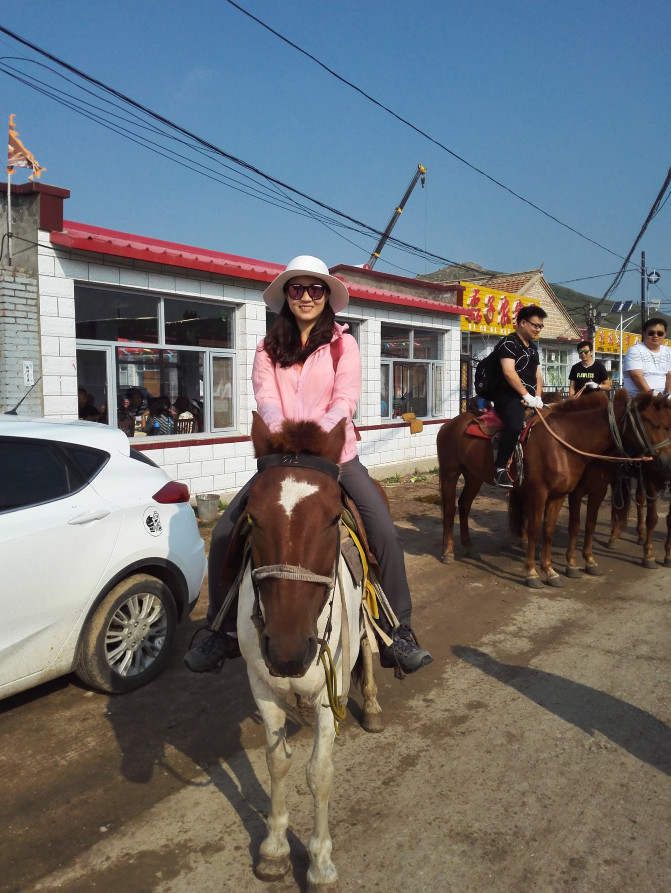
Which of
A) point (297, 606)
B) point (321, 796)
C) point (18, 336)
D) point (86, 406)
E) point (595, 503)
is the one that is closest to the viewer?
point (297, 606)

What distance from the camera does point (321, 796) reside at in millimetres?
2727

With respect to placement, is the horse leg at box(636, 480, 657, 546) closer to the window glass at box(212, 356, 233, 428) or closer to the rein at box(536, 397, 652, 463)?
the rein at box(536, 397, 652, 463)

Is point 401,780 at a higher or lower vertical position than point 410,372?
lower

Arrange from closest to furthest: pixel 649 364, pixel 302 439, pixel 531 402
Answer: pixel 302 439, pixel 531 402, pixel 649 364

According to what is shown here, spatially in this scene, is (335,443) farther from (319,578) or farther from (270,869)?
(270,869)

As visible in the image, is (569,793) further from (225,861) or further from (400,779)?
(225,861)

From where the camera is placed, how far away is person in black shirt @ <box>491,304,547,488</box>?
7.20 m

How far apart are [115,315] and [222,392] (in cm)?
237

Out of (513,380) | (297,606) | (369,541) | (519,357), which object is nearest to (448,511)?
(513,380)

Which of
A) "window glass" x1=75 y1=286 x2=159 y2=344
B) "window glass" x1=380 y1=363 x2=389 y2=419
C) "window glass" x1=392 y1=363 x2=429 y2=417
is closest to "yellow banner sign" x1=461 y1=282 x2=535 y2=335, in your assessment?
"window glass" x1=392 y1=363 x2=429 y2=417

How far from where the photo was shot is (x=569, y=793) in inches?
130

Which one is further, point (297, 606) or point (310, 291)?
point (310, 291)

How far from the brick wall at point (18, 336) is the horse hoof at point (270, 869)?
23.6 feet

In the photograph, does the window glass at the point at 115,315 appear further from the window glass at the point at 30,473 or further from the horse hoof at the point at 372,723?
the horse hoof at the point at 372,723
